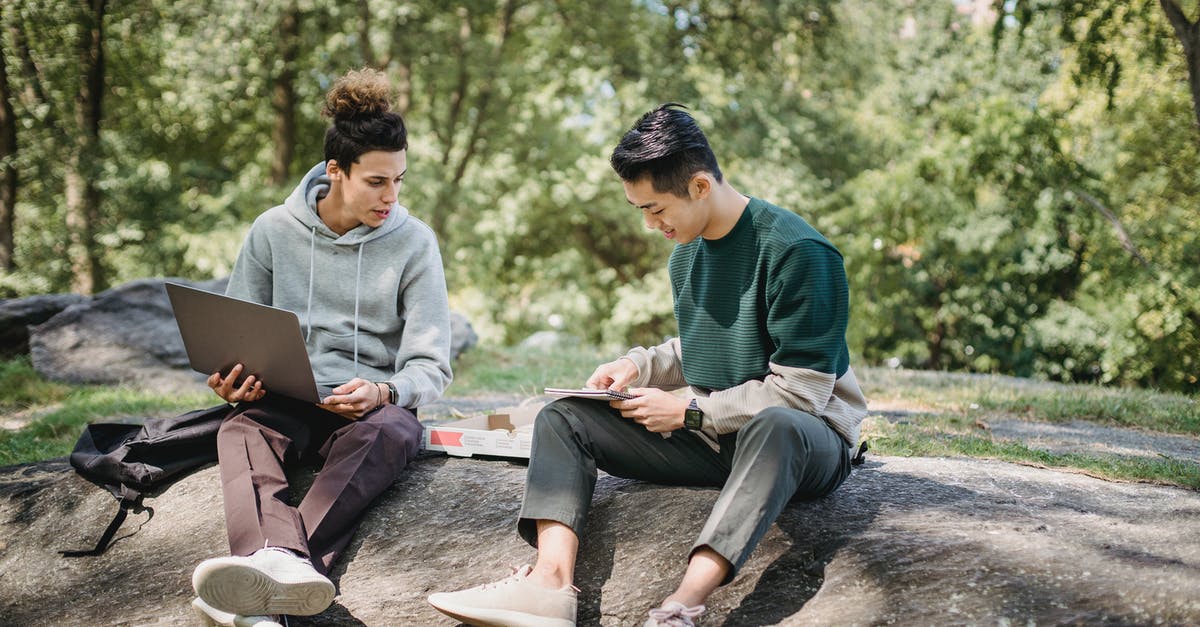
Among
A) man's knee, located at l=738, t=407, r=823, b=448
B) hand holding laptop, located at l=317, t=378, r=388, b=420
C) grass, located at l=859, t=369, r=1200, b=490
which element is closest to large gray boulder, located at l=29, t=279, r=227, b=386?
hand holding laptop, located at l=317, t=378, r=388, b=420

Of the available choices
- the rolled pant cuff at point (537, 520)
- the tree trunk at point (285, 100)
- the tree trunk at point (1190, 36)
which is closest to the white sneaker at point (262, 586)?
the rolled pant cuff at point (537, 520)

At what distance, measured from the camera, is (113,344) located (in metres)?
8.02

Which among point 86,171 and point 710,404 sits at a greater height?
point 86,171

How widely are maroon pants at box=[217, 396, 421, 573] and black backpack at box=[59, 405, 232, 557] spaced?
0.24 metres

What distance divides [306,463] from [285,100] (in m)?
12.2

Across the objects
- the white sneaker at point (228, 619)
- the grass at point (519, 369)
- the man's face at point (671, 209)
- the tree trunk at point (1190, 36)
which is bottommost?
the grass at point (519, 369)

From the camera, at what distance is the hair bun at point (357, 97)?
334 centimetres

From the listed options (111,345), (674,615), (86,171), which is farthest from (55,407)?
(86,171)

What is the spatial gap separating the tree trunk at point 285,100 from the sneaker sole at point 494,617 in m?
12.4

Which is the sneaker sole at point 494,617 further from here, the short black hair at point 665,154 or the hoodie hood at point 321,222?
the hoodie hood at point 321,222

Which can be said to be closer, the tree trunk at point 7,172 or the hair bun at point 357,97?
the hair bun at point 357,97

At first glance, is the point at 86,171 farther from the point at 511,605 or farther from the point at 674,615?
the point at 674,615

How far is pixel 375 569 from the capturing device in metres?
2.94

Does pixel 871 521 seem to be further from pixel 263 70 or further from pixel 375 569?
pixel 263 70
